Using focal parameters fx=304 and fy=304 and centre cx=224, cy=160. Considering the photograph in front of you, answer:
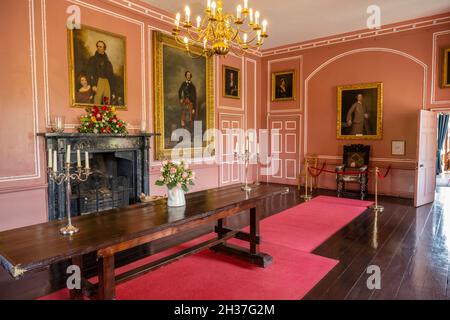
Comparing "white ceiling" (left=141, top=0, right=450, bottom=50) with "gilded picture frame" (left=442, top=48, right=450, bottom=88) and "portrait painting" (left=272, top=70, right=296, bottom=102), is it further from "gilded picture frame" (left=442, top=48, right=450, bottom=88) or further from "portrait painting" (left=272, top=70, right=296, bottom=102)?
"portrait painting" (left=272, top=70, right=296, bottom=102)

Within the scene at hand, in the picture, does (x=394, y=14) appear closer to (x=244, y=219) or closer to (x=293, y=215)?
Answer: (x=293, y=215)

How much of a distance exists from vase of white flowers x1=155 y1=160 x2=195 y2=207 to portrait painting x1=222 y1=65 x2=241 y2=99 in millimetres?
5333

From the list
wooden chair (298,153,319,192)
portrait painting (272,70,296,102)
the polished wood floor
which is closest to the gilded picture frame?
the polished wood floor

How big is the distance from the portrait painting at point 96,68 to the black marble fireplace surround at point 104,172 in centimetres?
69

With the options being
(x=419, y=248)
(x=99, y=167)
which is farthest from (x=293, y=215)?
(x=99, y=167)

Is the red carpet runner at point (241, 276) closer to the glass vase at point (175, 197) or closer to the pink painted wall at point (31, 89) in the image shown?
the glass vase at point (175, 197)

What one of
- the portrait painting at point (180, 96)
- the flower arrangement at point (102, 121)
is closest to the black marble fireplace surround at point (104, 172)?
the flower arrangement at point (102, 121)

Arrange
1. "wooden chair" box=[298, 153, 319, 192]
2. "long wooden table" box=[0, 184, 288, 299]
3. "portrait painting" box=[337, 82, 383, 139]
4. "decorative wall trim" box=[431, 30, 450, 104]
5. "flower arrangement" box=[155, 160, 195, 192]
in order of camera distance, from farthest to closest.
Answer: "wooden chair" box=[298, 153, 319, 192], "portrait painting" box=[337, 82, 383, 139], "decorative wall trim" box=[431, 30, 450, 104], "flower arrangement" box=[155, 160, 195, 192], "long wooden table" box=[0, 184, 288, 299]

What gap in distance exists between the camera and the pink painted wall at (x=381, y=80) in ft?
22.9

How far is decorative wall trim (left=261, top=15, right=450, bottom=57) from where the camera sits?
269 inches

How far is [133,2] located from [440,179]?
34.6ft
